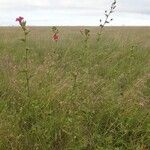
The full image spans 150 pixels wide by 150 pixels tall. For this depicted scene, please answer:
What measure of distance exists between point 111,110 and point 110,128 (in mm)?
268

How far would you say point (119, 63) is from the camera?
7.54m

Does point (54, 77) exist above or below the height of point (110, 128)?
above

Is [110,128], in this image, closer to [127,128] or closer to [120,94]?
[127,128]

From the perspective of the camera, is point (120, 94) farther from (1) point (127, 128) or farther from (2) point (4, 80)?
(2) point (4, 80)

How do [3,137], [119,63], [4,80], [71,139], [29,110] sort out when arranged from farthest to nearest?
[119,63], [4,80], [29,110], [71,139], [3,137]

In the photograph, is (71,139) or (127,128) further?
(127,128)

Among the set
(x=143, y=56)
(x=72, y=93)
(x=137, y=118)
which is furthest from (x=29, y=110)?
(x=143, y=56)

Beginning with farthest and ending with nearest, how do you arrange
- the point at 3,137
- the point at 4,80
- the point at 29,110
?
1. the point at 4,80
2. the point at 29,110
3. the point at 3,137

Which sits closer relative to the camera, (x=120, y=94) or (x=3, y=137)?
(x=3, y=137)

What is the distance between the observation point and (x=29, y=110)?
14.7 feet

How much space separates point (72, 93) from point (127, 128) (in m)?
0.75

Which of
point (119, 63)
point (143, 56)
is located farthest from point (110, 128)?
point (143, 56)

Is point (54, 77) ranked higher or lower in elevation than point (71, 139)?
Answer: higher

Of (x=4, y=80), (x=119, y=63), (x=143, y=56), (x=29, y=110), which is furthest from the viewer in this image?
(x=143, y=56)
